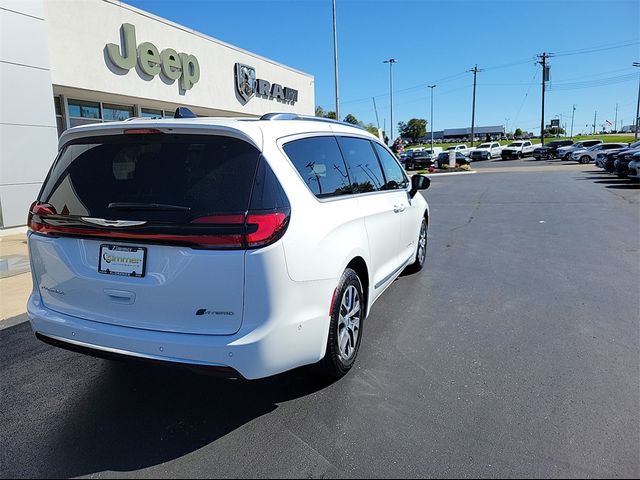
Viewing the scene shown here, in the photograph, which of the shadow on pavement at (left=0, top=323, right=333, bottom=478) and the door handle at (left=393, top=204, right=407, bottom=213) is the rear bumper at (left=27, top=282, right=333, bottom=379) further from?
the door handle at (left=393, top=204, right=407, bottom=213)

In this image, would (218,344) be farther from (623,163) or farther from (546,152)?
(546,152)

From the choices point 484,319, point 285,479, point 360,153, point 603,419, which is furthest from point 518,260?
point 285,479

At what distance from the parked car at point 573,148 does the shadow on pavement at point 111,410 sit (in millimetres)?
45358

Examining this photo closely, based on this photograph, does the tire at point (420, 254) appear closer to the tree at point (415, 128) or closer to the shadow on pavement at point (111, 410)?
the shadow on pavement at point (111, 410)

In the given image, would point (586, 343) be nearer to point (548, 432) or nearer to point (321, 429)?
point (548, 432)

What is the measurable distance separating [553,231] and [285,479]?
8.46 meters

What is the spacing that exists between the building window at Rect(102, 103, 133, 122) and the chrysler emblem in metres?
5.09

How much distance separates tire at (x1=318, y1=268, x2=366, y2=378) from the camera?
315cm

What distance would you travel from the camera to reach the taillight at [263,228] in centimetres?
254

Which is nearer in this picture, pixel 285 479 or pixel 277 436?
pixel 285 479

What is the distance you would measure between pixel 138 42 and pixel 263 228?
1417 centimetres

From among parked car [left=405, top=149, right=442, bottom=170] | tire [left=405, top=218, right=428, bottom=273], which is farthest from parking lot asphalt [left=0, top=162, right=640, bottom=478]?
parked car [left=405, top=149, right=442, bottom=170]

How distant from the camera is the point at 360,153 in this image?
4.30 metres

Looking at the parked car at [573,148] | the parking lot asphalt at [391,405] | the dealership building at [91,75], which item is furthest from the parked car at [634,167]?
the parked car at [573,148]
